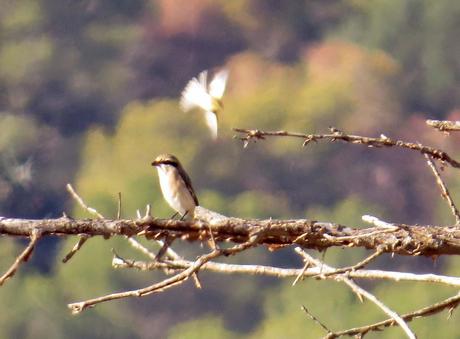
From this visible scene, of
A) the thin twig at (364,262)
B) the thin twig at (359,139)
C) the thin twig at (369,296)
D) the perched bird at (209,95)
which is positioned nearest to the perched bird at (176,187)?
the perched bird at (209,95)

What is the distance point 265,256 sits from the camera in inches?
319

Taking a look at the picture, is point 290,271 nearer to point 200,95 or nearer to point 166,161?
point 200,95

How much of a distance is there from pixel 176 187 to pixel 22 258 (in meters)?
2.62

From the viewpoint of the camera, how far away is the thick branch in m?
2.46

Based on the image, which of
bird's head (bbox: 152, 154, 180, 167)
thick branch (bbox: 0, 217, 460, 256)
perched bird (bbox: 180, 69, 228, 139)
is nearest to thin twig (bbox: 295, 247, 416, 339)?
thick branch (bbox: 0, 217, 460, 256)

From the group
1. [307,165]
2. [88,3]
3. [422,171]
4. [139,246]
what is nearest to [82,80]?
[88,3]

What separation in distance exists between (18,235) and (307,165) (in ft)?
25.1

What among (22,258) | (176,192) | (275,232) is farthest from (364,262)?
(176,192)

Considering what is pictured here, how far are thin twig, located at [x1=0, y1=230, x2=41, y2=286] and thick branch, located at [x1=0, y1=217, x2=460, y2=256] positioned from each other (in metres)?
0.03

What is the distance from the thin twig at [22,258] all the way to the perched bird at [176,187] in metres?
2.40

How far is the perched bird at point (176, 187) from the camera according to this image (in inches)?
191

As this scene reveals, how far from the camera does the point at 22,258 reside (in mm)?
2283

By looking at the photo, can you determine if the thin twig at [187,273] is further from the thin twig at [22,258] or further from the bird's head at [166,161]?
the bird's head at [166,161]

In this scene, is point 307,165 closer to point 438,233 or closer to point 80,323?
point 80,323
